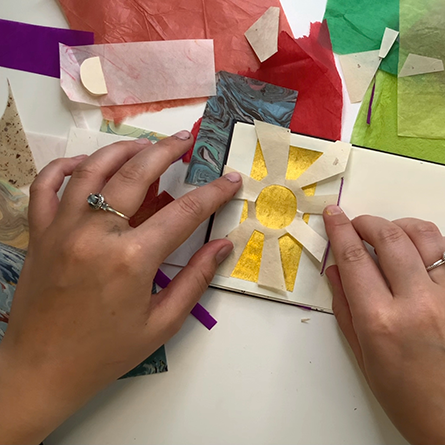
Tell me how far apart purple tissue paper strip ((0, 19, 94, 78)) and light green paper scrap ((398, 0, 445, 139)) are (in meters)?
0.65

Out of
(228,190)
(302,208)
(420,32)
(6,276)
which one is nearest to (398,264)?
(302,208)

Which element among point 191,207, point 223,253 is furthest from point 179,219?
point 223,253

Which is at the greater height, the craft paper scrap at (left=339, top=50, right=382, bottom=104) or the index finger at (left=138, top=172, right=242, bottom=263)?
the craft paper scrap at (left=339, top=50, right=382, bottom=104)

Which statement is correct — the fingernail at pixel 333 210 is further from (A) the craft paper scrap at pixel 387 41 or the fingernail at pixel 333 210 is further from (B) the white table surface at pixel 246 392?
(A) the craft paper scrap at pixel 387 41

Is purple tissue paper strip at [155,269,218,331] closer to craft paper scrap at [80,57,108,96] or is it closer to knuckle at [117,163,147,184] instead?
knuckle at [117,163,147,184]

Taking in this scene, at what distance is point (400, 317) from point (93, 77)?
731mm

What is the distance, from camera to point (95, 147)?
2.51 ft

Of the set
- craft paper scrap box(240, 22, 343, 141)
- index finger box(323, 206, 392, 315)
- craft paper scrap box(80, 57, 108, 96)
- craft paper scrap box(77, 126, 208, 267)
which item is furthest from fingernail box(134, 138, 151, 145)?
index finger box(323, 206, 392, 315)

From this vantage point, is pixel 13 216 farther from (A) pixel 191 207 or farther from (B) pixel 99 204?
(A) pixel 191 207

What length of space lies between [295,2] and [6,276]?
0.81 m

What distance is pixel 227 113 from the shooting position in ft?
2.52

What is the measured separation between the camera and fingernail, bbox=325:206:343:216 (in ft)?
2.38

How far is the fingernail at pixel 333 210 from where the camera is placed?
725mm

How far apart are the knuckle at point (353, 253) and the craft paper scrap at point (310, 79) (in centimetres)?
23
